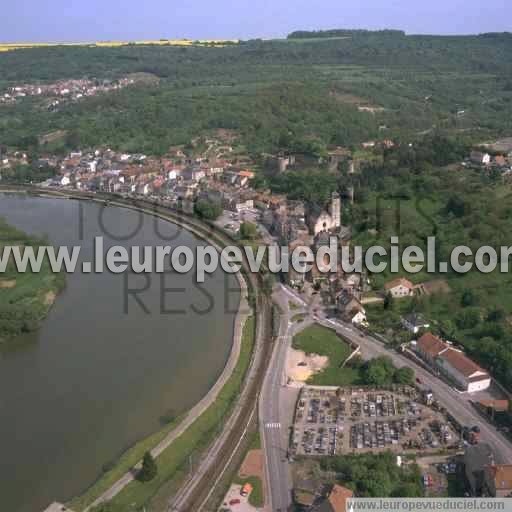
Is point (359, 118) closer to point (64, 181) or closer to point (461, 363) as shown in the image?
point (64, 181)

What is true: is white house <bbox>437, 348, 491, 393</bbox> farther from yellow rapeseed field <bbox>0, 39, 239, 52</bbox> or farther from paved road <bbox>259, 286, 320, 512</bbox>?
yellow rapeseed field <bbox>0, 39, 239, 52</bbox>

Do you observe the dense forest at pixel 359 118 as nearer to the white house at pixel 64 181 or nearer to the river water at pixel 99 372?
the river water at pixel 99 372

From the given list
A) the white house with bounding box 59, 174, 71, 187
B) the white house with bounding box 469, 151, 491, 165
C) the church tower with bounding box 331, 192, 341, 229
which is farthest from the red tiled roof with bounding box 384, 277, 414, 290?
the white house with bounding box 59, 174, 71, 187

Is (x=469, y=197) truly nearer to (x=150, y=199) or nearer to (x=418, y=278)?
(x=418, y=278)

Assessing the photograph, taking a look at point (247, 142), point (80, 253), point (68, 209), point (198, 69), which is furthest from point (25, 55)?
point (80, 253)

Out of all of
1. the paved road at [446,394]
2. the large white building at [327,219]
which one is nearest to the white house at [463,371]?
the paved road at [446,394]

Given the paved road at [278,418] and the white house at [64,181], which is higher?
the white house at [64,181]
